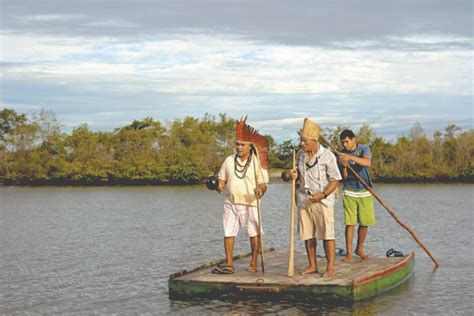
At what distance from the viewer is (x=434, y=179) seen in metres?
54.7

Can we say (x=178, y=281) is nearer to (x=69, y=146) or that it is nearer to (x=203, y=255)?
(x=203, y=255)

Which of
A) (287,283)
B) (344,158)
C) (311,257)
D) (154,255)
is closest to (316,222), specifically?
(311,257)

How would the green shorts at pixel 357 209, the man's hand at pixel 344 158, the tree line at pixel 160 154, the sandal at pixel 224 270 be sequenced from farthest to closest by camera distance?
the tree line at pixel 160 154 → the green shorts at pixel 357 209 → the man's hand at pixel 344 158 → the sandal at pixel 224 270

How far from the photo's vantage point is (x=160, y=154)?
58.0 m

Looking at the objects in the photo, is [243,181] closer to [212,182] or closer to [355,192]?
[212,182]

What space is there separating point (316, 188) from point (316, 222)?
0.47m

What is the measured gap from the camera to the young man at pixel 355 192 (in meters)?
11.8

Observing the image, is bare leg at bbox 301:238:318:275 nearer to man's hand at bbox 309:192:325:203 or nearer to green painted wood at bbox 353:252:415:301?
man's hand at bbox 309:192:325:203

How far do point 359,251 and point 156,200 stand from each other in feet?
81.7

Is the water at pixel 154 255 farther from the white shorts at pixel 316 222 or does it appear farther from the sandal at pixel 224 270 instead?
the white shorts at pixel 316 222

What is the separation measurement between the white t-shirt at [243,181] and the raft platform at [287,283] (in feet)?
3.46

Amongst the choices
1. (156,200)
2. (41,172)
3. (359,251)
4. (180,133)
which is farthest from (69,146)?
(359,251)

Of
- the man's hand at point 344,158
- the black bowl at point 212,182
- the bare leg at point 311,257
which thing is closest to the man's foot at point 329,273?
the bare leg at point 311,257

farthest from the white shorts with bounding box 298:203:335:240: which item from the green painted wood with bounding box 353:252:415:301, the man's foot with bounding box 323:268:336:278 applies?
the green painted wood with bounding box 353:252:415:301
